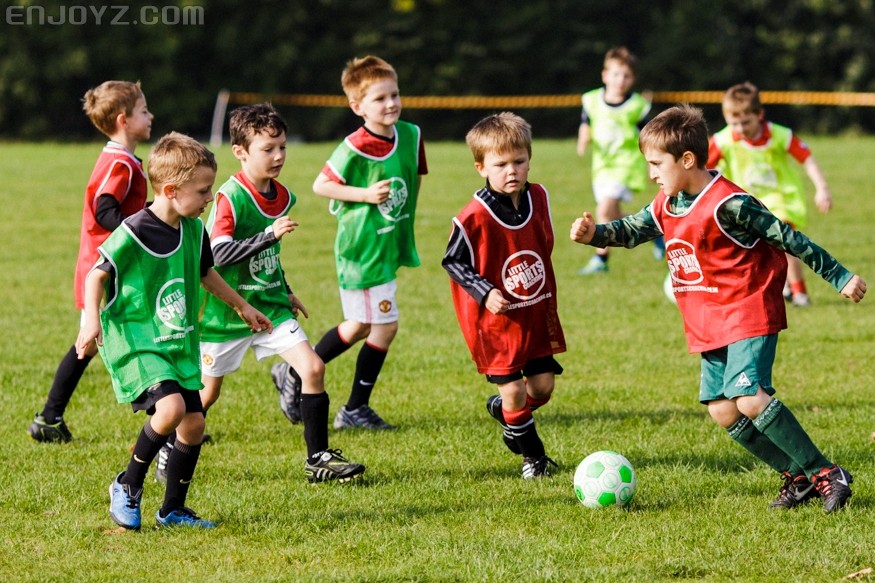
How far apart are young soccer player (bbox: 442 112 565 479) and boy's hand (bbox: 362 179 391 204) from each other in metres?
0.83

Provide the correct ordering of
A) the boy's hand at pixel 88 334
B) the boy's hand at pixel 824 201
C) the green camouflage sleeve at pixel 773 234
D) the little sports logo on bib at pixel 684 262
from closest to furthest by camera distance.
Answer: the boy's hand at pixel 88 334 < the green camouflage sleeve at pixel 773 234 < the little sports logo on bib at pixel 684 262 < the boy's hand at pixel 824 201

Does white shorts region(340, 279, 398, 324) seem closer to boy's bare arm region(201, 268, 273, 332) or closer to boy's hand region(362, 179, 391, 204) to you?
boy's hand region(362, 179, 391, 204)

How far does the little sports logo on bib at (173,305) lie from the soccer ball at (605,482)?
6.05 feet

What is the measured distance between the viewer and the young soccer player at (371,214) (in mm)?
6875

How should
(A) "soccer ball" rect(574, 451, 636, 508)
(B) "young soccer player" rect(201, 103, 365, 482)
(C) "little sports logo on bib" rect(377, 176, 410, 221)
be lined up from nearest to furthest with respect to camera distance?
(A) "soccer ball" rect(574, 451, 636, 508) < (B) "young soccer player" rect(201, 103, 365, 482) < (C) "little sports logo on bib" rect(377, 176, 410, 221)

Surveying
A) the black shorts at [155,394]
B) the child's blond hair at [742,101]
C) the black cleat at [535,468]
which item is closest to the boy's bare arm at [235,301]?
the black shorts at [155,394]

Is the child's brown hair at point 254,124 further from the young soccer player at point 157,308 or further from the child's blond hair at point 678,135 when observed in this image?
the child's blond hair at point 678,135

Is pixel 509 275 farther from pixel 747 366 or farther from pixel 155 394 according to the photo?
pixel 155 394

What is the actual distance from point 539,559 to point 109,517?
1938mm

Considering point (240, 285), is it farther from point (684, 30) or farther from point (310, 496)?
point (684, 30)

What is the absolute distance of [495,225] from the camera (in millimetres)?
5660

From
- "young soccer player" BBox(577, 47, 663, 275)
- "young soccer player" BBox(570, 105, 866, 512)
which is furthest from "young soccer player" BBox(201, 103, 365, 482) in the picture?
"young soccer player" BBox(577, 47, 663, 275)

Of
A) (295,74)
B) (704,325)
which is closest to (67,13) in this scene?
(295,74)

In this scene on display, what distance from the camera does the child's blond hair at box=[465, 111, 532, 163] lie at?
554cm
